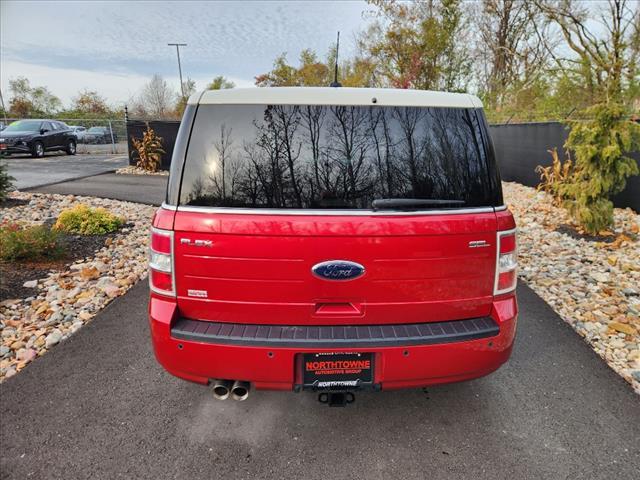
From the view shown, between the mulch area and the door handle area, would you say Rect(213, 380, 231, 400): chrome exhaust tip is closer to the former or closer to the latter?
the door handle area

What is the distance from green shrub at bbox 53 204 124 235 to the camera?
653cm

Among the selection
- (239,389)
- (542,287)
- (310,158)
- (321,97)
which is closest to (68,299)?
(239,389)

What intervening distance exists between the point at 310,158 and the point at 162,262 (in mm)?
907

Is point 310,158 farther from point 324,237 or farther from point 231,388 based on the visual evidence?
point 231,388

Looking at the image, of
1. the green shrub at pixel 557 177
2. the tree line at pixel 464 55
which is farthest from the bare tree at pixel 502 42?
the green shrub at pixel 557 177

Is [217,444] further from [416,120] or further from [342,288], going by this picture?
[416,120]

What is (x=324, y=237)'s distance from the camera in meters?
2.06

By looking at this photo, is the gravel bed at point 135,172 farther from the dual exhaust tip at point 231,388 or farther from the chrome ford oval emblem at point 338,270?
the chrome ford oval emblem at point 338,270

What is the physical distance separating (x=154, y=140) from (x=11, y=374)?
13.9m

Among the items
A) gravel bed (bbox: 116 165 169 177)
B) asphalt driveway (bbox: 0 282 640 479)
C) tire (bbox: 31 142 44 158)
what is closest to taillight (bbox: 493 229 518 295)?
asphalt driveway (bbox: 0 282 640 479)

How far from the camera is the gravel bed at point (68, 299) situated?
11.6 ft

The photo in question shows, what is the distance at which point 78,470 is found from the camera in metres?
2.23

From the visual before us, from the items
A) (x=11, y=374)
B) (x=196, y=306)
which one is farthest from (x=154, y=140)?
(x=196, y=306)

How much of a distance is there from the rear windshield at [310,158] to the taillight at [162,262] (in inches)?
7.9
